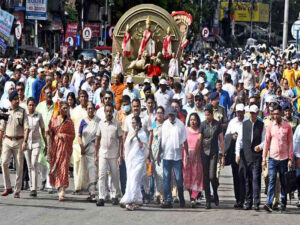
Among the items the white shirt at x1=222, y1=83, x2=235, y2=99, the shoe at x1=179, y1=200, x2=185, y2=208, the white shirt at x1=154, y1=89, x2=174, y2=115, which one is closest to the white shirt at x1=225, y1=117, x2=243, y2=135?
the shoe at x1=179, y1=200, x2=185, y2=208

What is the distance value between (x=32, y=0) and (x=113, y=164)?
2569 cm

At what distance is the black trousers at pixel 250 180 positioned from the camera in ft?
46.9

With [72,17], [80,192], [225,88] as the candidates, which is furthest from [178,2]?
[80,192]

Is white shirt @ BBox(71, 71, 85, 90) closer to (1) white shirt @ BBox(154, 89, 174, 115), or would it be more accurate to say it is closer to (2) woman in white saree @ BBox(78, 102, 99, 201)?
(1) white shirt @ BBox(154, 89, 174, 115)

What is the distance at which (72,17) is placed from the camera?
80875 millimetres

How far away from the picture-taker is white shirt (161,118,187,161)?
47.6 feet

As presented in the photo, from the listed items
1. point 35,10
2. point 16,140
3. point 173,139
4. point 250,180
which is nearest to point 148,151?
point 173,139

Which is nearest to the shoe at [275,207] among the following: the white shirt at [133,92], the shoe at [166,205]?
the shoe at [166,205]

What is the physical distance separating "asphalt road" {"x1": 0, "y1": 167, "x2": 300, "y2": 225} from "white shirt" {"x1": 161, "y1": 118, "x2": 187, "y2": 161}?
31.3 inches

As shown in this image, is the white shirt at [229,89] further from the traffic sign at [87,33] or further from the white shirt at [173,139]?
the traffic sign at [87,33]

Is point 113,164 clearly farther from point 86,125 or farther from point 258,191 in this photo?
point 258,191

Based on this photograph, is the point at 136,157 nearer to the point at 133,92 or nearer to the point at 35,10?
the point at 133,92

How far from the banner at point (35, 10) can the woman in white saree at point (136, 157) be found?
25.1 m

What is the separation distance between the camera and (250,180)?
14539 mm
